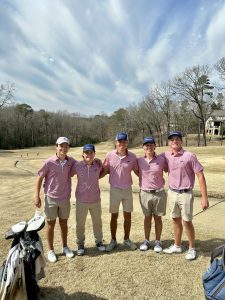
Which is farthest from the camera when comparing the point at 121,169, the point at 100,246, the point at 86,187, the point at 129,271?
the point at 100,246

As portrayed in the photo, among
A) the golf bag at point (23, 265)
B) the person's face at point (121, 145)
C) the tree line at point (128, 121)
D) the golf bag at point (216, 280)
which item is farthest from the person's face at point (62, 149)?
the tree line at point (128, 121)

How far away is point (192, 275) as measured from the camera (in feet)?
14.2

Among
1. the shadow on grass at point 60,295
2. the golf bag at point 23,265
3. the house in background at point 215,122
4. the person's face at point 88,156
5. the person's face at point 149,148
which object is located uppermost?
the house in background at point 215,122

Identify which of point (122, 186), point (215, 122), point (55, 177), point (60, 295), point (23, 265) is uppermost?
point (215, 122)

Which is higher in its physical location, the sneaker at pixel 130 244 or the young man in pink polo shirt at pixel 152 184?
the young man in pink polo shirt at pixel 152 184

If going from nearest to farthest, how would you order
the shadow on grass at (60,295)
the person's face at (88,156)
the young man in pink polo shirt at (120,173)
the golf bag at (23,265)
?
the golf bag at (23,265), the shadow on grass at (60,295), the person's face at (88,156), the young man in pink polo shirt at (120,173)

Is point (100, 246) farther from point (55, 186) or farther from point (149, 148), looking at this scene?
point (149, 148)

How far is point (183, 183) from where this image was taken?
4770 mm

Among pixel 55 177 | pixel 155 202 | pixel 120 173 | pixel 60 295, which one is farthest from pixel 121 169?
pixel 60 295

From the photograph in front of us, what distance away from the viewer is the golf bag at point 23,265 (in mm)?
3154

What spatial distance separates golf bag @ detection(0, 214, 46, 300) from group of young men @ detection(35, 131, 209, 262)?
1163 millimetres

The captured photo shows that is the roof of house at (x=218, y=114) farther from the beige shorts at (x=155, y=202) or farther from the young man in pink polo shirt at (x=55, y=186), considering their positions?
the young man in pink polo shirt at (x=55, y=186)

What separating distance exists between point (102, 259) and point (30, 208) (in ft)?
13.1

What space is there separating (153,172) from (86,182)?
3.32ft
